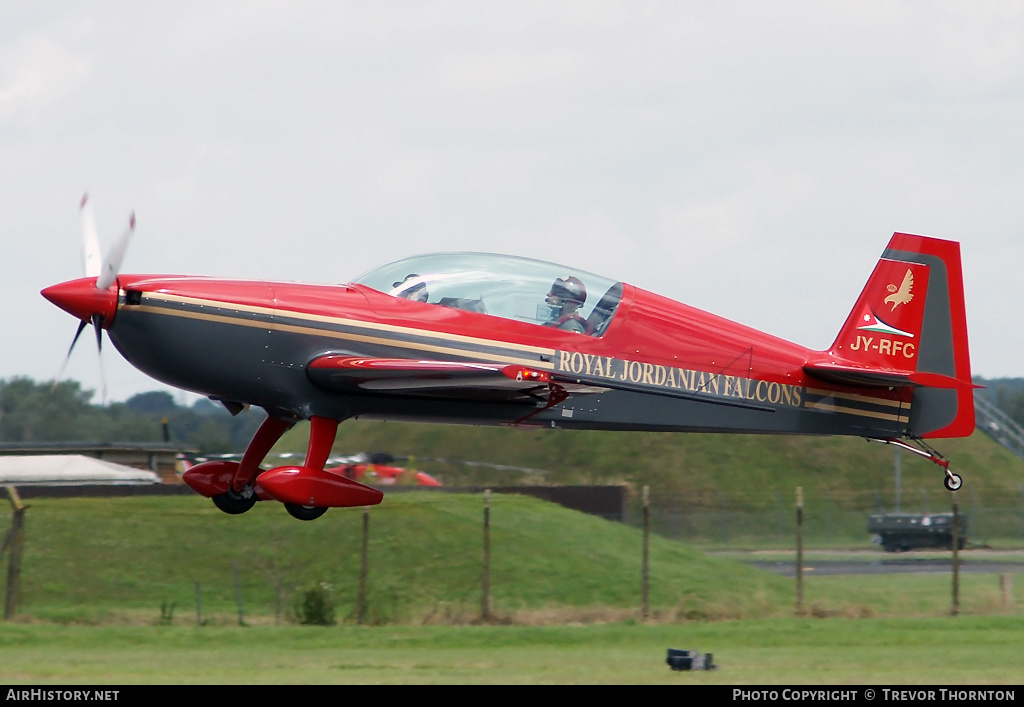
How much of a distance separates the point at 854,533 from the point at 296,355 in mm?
31500

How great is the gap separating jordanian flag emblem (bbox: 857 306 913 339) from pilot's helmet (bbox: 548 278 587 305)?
3.55m

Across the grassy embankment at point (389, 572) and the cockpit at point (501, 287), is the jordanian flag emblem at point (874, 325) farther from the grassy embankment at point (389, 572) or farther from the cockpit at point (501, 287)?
the grassy embankment at point (389, 572)

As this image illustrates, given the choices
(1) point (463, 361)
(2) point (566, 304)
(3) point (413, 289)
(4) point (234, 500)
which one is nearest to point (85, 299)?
(4) point (234, 500)

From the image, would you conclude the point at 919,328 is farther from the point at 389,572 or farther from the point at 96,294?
the point at 389,572

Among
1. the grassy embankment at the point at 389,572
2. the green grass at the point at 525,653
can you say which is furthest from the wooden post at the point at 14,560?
the green grass at the point at 525,653

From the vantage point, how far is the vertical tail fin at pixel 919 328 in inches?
529

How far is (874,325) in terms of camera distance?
539 inches

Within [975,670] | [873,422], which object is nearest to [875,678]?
[975,670]

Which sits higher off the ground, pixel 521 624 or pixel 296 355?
pixel 296 355

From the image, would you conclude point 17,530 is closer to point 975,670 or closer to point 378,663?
point 378,663

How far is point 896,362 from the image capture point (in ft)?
44.6

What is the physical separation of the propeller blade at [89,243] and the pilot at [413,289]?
9.32 ft

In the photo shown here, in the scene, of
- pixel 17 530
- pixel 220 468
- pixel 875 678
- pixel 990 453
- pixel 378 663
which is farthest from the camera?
pixel 990 453

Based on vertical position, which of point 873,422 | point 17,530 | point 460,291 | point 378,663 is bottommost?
point 378,663
